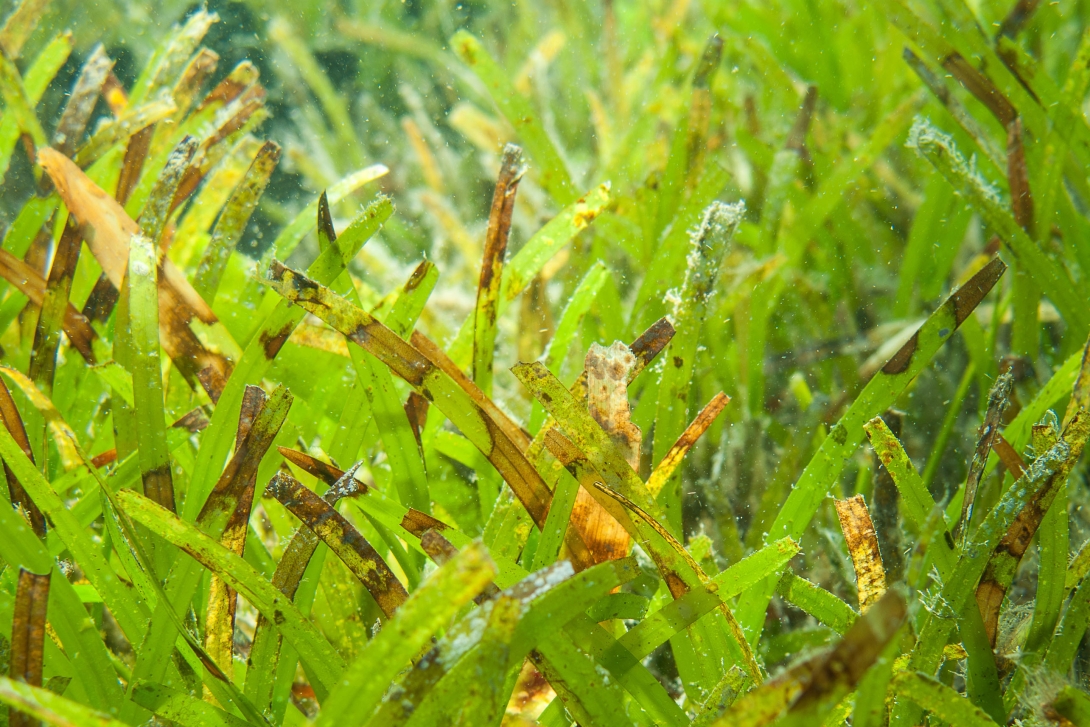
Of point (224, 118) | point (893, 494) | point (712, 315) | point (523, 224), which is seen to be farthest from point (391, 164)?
point (893, 494)

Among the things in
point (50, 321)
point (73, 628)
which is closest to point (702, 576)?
point (73, 628)

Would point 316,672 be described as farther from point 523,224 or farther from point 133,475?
point 523,224

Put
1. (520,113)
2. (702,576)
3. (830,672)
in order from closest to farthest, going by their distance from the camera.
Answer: (830,672)
(702,576)
(520,113)

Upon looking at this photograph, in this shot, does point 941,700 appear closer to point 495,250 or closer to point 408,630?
point 408,630

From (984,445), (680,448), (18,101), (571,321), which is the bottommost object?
(984,445)

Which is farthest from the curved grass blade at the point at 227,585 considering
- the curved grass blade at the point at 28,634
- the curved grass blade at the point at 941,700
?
the curved grass blade at the point at 941,700

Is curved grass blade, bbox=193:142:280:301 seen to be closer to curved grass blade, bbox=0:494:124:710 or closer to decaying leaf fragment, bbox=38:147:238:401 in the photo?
decaying leaf fragment, bbox=38:147:238:401
